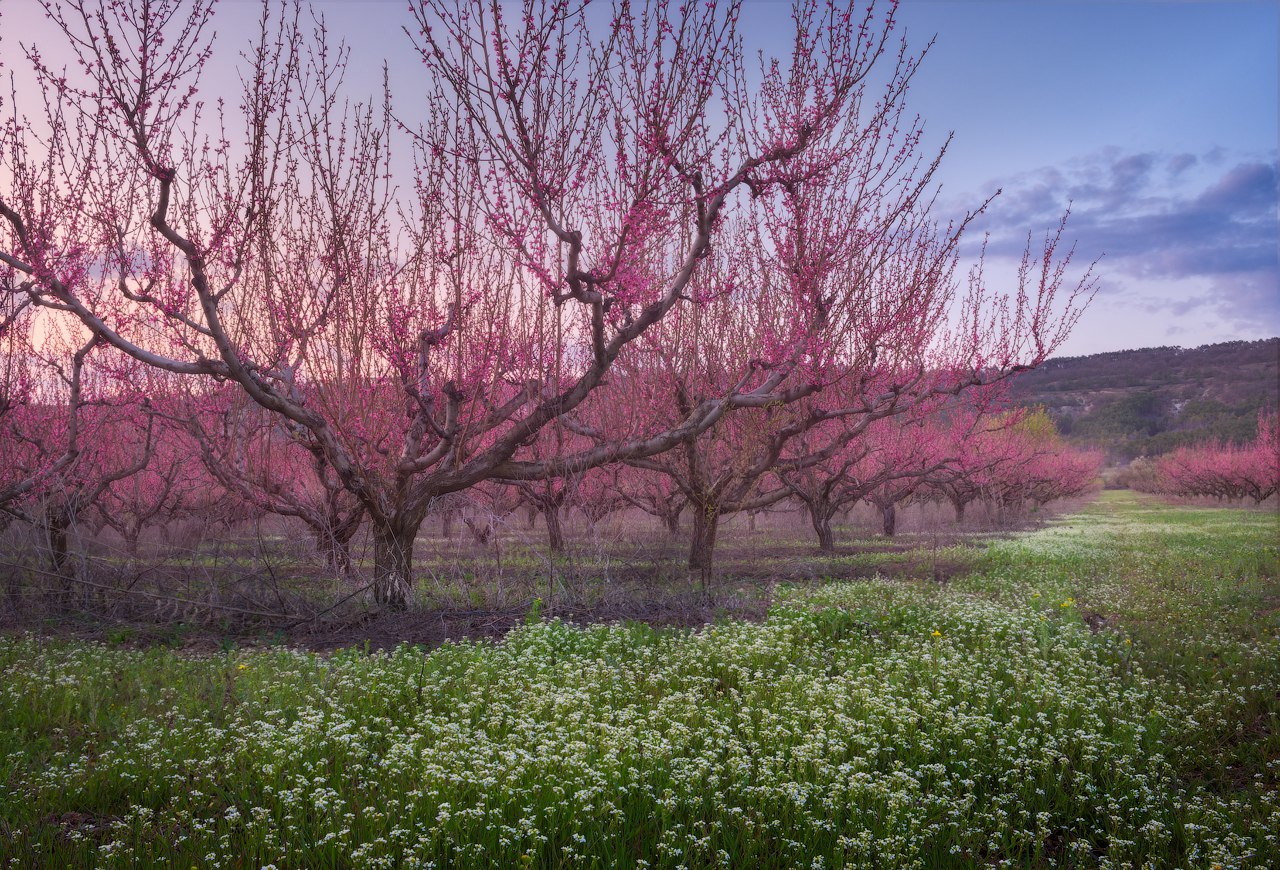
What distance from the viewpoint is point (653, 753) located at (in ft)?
16.1

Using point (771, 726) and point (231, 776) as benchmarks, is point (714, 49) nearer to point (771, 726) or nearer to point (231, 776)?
point (771, 726)

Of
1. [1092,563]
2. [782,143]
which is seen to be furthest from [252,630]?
[1092,563]

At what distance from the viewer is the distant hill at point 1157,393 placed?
12219 centimetres

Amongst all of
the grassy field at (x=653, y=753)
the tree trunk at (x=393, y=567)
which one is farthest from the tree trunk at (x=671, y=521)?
the grassy field at (x=653, y=753)

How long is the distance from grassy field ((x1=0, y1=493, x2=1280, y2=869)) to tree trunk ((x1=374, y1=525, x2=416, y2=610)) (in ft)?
8.89

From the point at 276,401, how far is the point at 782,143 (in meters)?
8.35

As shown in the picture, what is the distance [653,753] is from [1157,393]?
6608 inches

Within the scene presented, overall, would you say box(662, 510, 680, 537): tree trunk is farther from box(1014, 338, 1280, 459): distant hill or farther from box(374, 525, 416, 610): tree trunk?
box(1014, 338, 1280, 459): distant hill

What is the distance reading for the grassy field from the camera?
4.18 m

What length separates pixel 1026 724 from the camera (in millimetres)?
6113

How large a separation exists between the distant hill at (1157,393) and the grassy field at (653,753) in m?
124

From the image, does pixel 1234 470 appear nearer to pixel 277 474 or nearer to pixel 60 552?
pixel 277 474

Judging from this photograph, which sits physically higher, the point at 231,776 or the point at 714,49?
the point at 714,49

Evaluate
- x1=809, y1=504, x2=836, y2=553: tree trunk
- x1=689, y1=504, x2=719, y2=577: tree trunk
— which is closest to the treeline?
x1=809, y1=504, x2=836, y2=553: tree trunk
